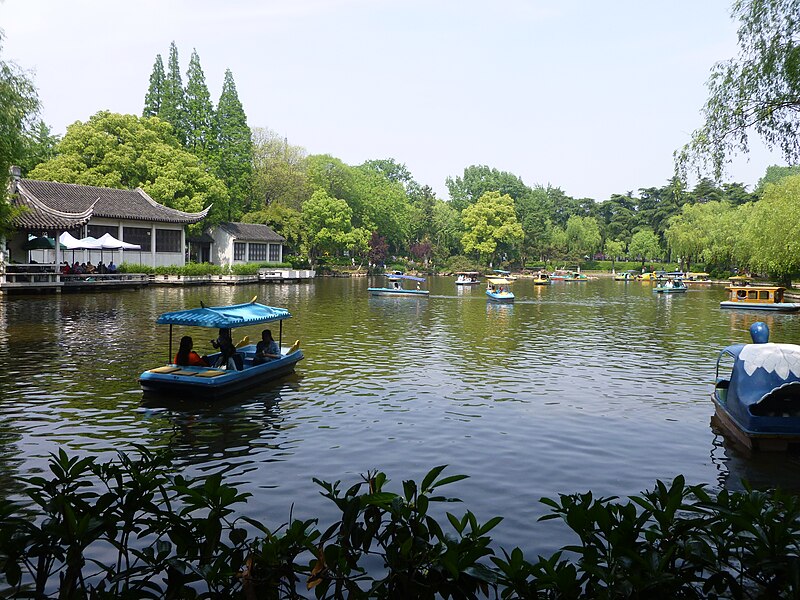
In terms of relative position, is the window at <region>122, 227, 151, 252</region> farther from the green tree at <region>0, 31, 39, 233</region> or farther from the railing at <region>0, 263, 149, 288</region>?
the green tree at <region>0, 31, 39, 233</region>

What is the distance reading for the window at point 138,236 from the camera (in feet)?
182

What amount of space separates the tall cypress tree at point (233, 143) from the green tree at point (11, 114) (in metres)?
50.3

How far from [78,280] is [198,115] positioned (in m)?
34.3

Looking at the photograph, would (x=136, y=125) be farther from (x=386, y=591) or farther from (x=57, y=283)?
(x=386, y=591)

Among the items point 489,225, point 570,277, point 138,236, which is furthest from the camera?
point 489,225

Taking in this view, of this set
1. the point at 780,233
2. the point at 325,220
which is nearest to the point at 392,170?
the point at 325,220

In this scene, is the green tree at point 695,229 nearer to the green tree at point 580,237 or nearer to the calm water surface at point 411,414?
the green tree at point 580,237

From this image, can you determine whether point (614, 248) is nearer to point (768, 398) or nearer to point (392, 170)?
point (392, 170)

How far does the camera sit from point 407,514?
413 cm

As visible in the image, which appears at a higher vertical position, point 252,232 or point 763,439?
point 252,232

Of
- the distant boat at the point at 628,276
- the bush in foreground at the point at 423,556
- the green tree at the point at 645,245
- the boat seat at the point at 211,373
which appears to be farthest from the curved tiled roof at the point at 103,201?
the green tree at the point at 645,245

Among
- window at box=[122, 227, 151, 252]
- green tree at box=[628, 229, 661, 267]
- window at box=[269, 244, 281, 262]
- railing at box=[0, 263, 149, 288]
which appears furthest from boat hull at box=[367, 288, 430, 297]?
green tree at box=[628, 229, 661, 267]

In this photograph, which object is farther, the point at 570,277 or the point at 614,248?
the point at 614,248

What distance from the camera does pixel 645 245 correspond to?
→ 350 ft
